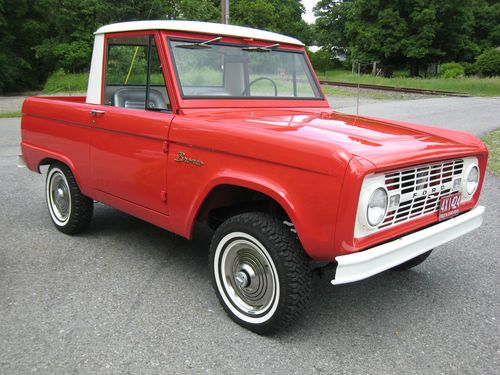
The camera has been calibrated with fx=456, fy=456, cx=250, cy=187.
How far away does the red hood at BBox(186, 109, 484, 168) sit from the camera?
8.11 feet

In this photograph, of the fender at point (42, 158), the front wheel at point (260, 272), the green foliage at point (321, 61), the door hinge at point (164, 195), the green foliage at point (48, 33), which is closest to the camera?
the front wheel at point (260, 272)

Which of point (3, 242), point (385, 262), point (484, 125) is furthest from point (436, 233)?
point (484, 125)

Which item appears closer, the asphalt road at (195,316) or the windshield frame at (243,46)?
the asphalt road at (195,316)

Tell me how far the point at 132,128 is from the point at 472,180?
8.04 feet

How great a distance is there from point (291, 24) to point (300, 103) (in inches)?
2576

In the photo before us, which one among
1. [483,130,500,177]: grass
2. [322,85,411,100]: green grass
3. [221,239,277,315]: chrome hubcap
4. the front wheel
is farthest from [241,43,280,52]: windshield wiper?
[322,85,411,100]: green grass

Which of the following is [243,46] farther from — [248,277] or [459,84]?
[459,84]

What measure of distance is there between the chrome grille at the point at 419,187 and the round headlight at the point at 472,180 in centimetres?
14

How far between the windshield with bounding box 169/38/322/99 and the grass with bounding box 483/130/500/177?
4.76 metres

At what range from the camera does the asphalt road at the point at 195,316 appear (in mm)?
2529

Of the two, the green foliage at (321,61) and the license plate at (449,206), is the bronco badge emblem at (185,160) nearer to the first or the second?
the license plate at (449,206)

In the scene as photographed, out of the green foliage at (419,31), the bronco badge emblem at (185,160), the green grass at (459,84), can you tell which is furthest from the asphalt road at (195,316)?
the green foliage at (419,31)

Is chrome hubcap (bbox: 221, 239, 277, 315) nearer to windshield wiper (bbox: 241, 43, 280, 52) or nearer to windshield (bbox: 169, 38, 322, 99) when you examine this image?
windshield (bbox: 169, 38, 322, 99)

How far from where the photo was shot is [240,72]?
377cm
